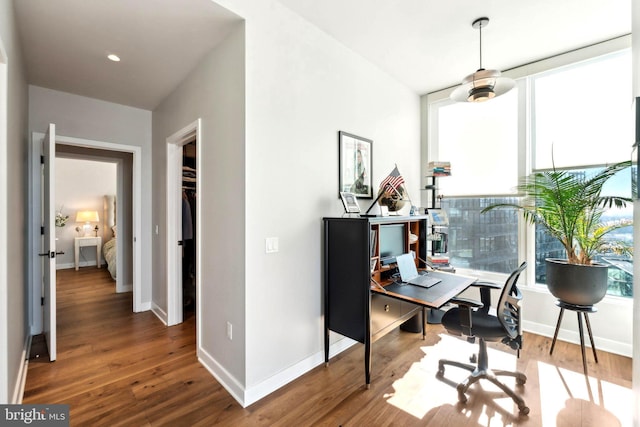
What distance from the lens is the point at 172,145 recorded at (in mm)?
3074

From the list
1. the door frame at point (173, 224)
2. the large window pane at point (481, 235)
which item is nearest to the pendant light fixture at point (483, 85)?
the large window pane at point (481, 235)

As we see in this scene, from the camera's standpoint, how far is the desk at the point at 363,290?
6.75 feet

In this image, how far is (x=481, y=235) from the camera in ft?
11.2

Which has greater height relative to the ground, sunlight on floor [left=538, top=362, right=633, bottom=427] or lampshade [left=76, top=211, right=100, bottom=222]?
lampshade [left=76, top=211, right=100, bottom=222]

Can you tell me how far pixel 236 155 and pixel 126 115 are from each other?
252cm

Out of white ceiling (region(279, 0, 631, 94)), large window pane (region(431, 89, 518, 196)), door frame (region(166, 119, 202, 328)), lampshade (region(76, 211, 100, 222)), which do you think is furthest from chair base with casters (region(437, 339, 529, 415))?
lampshade (region(76, 211, 100, 222))

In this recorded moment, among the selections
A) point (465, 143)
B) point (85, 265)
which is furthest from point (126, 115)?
point (85, 265)

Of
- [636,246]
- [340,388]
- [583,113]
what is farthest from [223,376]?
[583,113]

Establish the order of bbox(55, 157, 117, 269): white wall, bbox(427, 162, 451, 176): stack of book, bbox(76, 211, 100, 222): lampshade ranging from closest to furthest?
bbox(427, 162, 451, 176): stack of book → bbox(55, 157, 117, 269): white wall → bbox(76, 211, 100, 222): lampshade

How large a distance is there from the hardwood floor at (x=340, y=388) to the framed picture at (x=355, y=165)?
1.54m

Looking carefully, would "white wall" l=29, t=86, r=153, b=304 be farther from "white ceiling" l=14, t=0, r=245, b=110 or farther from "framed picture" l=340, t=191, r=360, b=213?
"framed picture" l=340, t=191, r=360, b=213

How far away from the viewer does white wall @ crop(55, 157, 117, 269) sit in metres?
6.33

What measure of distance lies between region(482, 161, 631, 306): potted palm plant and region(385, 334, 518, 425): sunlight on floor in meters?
0.79

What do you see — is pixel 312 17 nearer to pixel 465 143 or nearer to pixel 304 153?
pixel 304 153
